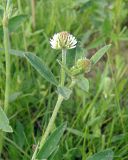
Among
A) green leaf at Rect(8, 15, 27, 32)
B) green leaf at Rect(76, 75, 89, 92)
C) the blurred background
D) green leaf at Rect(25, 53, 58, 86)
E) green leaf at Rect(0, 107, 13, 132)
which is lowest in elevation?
the blurred background

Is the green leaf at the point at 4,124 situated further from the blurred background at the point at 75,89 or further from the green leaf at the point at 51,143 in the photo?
the blurred background at the point at 75,89

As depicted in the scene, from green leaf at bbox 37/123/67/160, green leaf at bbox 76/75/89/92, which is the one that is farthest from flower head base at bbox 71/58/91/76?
green leaf at bbox 37/123/67/160

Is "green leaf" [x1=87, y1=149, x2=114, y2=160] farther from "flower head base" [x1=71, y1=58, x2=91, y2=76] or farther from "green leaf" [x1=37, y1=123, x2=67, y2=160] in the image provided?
"flower head base" [x1=71, y1=58, x2=91, y2=76]

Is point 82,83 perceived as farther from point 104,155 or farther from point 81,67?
point 104,155

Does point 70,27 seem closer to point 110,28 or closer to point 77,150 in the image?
point 110,28

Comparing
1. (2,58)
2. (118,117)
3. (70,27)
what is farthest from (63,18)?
(118,117)

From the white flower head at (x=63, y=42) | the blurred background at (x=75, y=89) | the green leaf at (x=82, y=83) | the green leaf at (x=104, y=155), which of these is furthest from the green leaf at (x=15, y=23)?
the green leaf at (x=104, y=155)
